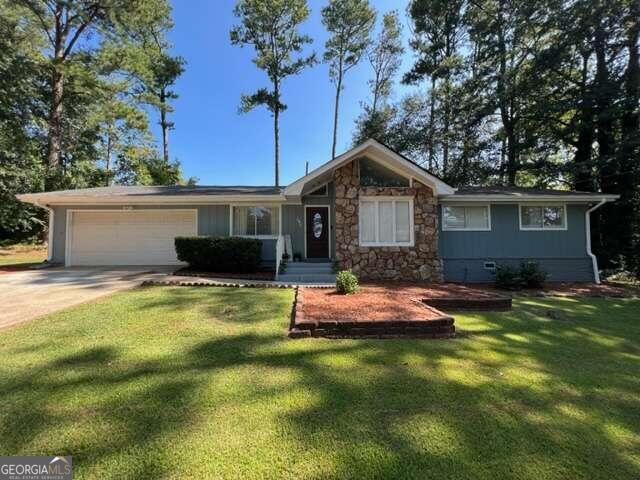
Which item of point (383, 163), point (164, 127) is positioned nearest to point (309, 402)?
point (383, 163)

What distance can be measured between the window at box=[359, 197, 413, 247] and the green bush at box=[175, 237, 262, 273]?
3654 mm

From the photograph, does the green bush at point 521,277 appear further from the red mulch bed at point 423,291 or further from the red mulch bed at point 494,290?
the red mulch bed at point 423,291

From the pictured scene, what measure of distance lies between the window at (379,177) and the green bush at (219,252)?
13.7 ft

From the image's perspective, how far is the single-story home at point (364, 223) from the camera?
10.1 m

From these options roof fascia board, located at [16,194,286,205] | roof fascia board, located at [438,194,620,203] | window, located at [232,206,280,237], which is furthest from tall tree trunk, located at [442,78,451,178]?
roof fascia board, located at [16,194,286,205]

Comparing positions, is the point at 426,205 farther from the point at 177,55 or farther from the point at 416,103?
the point at 177,55

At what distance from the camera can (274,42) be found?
22.6 meters

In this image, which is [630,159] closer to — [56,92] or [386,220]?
[386,220]

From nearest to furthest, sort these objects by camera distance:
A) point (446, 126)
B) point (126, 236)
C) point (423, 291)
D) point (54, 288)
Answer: point (54, 288)
point (423, 291)
point (126, 236)
point (446, 126)

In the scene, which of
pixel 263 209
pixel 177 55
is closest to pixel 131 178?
pixel 177 55

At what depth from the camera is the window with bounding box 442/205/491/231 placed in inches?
443

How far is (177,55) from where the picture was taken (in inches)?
1002

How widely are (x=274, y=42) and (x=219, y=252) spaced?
19.1 metres

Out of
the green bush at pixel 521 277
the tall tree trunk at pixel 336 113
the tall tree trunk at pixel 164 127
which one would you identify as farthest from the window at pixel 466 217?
the tall tree trunk at pixel 164 127
